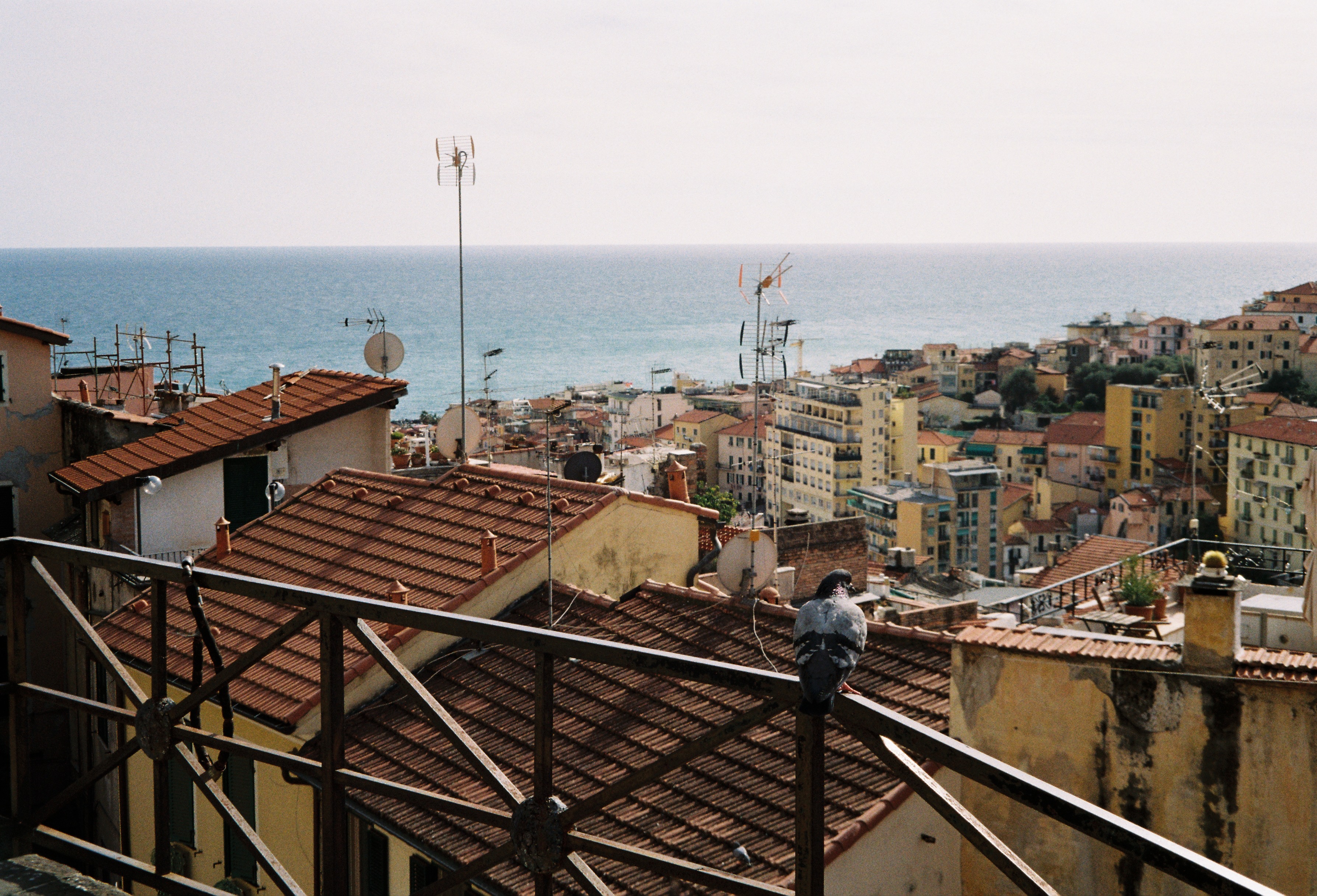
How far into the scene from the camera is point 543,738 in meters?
2.58

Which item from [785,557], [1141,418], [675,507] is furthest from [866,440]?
[675,507]

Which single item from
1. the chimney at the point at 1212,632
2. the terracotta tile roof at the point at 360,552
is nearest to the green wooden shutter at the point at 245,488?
the terracotta tile roof at the point at 360,552

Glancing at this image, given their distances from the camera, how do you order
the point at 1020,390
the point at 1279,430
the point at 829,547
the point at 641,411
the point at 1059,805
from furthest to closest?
the point at 1020,390 → the point at 641,411 → the point at 1279,430 → the point at 829,547 → the point at 1059,805

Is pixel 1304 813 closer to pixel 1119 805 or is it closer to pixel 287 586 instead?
pixel 1119 805

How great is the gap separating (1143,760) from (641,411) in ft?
246

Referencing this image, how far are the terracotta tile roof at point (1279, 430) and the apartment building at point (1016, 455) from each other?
2094 centimetres

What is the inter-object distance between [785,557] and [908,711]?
41.4 ft

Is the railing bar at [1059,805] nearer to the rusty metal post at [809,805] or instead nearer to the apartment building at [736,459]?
the rusty metal post at [809,805]

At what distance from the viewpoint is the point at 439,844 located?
21.1 feet

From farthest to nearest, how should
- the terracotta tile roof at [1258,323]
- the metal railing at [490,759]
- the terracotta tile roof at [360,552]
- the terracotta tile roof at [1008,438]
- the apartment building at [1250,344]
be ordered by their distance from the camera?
the terracotta tile roof at [1258,323], the apartment building at [1250,344], the terracotta tile roof at [1008,438], the terracotta tile roof at [360,552], the metal railing at [490,759]

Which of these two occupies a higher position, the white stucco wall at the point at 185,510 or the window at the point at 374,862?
the white stucco wall at the point at 185,510

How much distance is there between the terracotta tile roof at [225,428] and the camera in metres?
12.1

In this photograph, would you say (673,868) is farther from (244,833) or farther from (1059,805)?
(244,833)

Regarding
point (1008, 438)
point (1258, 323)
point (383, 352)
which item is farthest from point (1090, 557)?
point (1258, 323)
